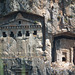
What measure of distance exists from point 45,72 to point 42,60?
1330 mm

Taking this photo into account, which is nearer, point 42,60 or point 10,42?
point 42,60

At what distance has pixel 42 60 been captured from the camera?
1761 centimetres

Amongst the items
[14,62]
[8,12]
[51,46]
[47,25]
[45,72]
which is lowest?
[45,72]

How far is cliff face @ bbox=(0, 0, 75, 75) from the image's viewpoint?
1755 cm

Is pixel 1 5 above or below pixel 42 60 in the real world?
above

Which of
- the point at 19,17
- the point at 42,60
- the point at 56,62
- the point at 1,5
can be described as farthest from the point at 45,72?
the point at 1,5

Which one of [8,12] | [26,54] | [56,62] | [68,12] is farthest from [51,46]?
[8,12]

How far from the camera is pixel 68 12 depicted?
18906mm

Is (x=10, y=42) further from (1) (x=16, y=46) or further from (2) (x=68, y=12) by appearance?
(2) (x=68, y=12)

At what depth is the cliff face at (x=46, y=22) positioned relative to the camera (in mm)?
17547

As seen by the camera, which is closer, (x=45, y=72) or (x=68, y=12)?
(x=45, y=72)

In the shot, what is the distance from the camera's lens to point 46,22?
726 inches

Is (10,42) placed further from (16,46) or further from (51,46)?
(51,46)

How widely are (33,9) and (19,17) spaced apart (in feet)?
6.28
